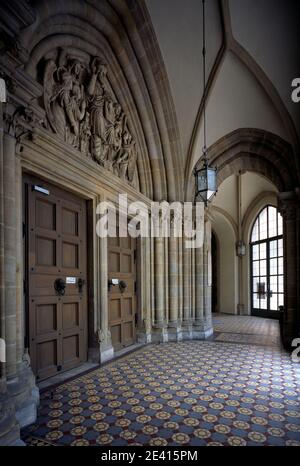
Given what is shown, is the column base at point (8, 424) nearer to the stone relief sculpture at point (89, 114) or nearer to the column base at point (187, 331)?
the stone relief sculpture at point (89, 114)

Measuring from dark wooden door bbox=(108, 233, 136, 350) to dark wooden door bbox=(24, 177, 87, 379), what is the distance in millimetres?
858

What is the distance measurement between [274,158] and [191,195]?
2.13 metres

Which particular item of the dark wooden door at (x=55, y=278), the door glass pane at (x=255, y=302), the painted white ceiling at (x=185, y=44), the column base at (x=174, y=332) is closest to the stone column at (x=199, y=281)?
the column base at (x=174, y=332)

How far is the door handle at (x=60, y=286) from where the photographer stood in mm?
4332

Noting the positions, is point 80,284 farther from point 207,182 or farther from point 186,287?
point 186,287

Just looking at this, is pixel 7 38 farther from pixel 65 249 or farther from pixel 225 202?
pixel 225 202

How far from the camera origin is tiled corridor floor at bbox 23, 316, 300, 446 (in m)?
2.70

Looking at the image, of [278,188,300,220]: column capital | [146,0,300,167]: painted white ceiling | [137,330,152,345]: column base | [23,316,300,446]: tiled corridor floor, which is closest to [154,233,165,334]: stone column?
[137,330,152,345]: column base

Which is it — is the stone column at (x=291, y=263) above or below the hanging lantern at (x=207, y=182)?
below

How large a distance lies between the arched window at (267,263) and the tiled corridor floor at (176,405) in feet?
22.6

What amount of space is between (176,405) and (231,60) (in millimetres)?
6256

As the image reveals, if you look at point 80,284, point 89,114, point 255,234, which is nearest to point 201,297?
point 80,284

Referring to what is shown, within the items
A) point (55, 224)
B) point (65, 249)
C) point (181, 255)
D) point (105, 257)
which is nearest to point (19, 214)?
point (55, 224)

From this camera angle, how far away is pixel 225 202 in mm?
13055
